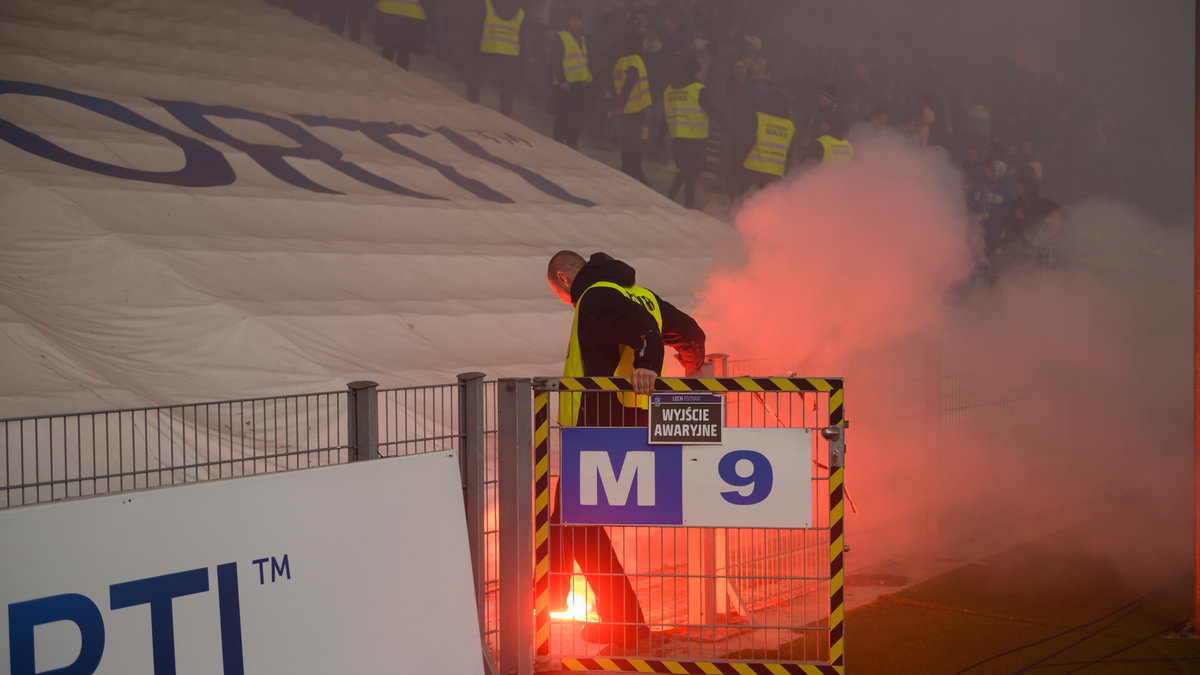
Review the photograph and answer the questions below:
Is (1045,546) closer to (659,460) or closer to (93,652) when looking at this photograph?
(659,460)

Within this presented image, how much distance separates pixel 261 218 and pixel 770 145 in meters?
8.27

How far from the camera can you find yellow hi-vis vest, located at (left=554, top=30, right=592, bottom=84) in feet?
53.5


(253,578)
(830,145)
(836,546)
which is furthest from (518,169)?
(253,578)

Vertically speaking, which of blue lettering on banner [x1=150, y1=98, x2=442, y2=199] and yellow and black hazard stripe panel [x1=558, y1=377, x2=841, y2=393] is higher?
blue lettering on banner [x1=150, y1=98, x2=442, y2=199]

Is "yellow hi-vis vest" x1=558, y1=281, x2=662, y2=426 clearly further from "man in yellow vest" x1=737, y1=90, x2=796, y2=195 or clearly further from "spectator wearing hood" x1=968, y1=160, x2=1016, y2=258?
"spectator wearing hood" x1=968, y1=160, x2=1016, y2=258

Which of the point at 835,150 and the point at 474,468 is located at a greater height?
the point at 835,150

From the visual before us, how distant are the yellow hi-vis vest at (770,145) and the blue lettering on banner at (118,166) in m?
7.86

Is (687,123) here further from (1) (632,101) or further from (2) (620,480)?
(2) (620,480)

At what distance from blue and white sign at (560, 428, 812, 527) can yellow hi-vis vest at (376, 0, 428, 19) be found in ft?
40.3

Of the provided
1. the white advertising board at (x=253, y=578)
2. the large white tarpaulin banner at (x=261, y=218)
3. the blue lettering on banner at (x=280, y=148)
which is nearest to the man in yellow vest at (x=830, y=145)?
the large white tarpaulin banner at (x=261, y=218)

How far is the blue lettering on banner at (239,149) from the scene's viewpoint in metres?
10.1

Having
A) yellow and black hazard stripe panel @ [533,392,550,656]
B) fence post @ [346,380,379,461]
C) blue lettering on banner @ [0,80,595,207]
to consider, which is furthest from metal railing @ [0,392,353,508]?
blue lettering on banner @ [0,80,595,207]

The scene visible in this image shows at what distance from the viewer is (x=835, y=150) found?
1647cm

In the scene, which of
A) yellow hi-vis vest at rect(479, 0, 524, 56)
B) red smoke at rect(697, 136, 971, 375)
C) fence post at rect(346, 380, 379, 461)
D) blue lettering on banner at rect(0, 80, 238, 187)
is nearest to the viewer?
fence post at rect(346, 380, 379, 461)
